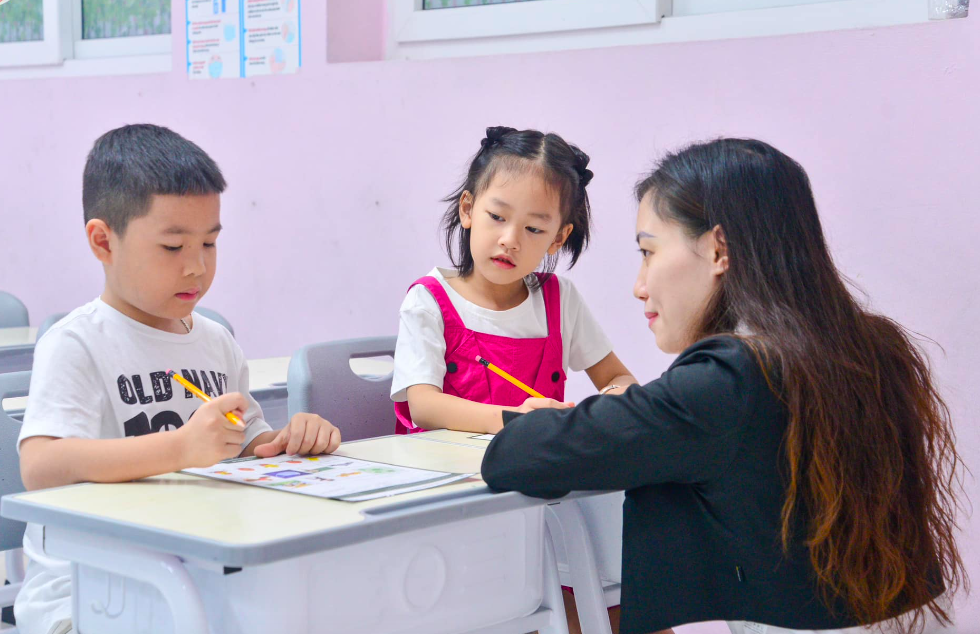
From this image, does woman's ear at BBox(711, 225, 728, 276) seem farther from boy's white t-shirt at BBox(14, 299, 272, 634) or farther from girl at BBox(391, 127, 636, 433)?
boy's white t-shirt at BBox(14, 299, 272, 634)

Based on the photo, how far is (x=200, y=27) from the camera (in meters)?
3.05

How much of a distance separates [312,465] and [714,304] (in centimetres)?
51

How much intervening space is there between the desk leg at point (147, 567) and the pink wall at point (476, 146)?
1.50 m

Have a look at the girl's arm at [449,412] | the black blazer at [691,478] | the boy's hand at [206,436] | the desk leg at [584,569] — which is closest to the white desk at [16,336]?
the girl's arm at [449,412]

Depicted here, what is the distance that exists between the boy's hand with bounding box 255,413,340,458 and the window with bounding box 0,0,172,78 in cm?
244

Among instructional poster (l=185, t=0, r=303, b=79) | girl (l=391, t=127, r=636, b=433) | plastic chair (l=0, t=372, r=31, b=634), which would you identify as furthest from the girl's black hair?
instructional poster (l=185, t=0, r=303, b=79)

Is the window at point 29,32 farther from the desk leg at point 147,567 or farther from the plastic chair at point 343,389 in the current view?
the desk leg at point 147,567

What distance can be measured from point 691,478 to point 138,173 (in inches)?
33.1

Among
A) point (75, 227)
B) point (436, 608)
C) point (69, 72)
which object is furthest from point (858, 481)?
point (69, 72)

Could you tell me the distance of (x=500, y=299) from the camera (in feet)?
5.77

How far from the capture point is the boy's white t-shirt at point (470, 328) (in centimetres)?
165

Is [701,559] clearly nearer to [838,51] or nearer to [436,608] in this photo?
[436,608]

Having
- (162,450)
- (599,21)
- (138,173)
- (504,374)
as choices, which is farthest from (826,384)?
(599,21)

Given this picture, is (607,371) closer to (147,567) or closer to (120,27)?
(147,567)
